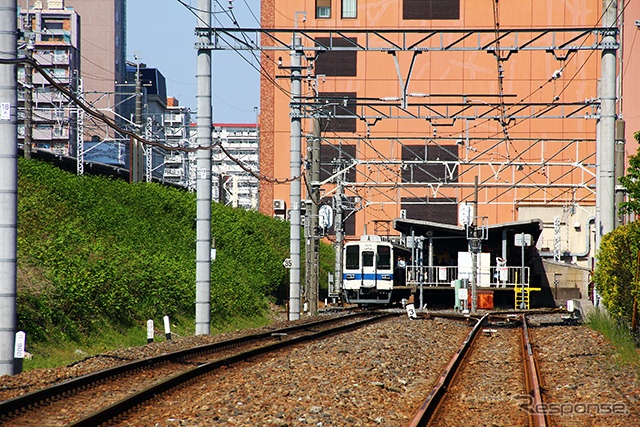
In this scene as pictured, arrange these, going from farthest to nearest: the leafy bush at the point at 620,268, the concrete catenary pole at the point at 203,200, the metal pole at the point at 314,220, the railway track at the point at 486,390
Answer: the metal pole at the point at 314,220 < the concrete catenary pole at the point at 203,200 < the leafy bush at the point at 620,268 < the railway track at the point at 486,390

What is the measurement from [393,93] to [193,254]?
107 ft

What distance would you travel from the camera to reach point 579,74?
55.1m

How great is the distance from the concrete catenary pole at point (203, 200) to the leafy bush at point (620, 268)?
898cm

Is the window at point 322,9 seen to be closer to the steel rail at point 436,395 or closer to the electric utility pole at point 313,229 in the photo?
the electric utility pole at point 313,229

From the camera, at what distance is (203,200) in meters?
17.8

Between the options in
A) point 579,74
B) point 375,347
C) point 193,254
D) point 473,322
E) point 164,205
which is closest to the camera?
point 375,347

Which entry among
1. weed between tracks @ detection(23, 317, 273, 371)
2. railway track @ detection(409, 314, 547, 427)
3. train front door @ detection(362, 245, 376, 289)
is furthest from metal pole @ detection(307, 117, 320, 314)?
railway track @ detection(409, 314, 547, 427)

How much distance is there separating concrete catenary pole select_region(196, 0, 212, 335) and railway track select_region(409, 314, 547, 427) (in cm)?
610

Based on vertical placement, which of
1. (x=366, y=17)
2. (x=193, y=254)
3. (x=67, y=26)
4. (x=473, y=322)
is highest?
(x=67, y=26)

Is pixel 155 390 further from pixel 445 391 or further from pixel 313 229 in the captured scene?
pixel 313 229

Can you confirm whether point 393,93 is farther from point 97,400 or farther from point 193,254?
point 97,400

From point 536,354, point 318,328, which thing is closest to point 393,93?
point 318,328

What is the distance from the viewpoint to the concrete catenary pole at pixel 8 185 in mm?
10391

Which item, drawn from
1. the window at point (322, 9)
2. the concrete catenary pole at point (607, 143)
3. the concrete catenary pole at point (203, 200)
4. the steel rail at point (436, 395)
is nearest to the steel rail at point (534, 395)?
the steel rail at point (436, 395)
